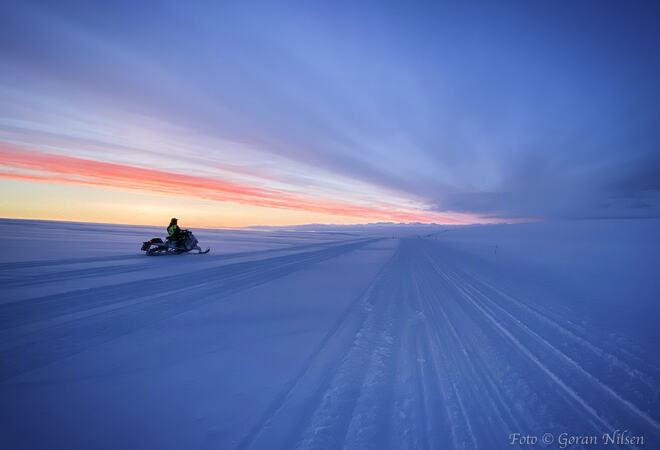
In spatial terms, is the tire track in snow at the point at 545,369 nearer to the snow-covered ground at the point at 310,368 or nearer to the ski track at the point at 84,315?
the snow-covered ground at the point at 310,368

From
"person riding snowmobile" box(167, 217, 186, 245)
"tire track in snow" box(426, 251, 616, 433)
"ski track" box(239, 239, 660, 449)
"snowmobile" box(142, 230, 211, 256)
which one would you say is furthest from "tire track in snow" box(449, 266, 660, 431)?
"person riding snowmobile" box(167, 217, 186, 245)

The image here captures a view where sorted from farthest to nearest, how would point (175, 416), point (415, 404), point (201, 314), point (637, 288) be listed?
1. point (637, 288)
2. point (201, 314)
3. point (415, 404)
4. point (175, 416)

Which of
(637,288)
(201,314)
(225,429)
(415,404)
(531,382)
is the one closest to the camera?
(225,429)

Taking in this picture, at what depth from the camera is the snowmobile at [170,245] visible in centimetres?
1470

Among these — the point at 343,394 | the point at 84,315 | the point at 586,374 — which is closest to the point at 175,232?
the point at 84,315

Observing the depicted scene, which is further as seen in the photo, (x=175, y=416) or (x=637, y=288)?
(x=637, y=288)

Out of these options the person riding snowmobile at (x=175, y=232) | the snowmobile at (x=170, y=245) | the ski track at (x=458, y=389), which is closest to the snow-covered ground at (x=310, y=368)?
the ski track at (x=458, y=389)

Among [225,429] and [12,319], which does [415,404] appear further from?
[12,319]

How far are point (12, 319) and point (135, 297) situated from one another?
81.3 inches

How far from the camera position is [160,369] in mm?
3646

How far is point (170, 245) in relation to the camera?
50.7 feet

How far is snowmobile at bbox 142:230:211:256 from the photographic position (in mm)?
14696

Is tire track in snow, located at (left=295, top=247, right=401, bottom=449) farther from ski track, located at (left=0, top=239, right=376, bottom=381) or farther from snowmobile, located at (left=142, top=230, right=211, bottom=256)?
snowmobile, located at (left=142, top=230, right=211, bottom=256)

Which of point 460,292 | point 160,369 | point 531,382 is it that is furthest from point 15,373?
point 460,292
